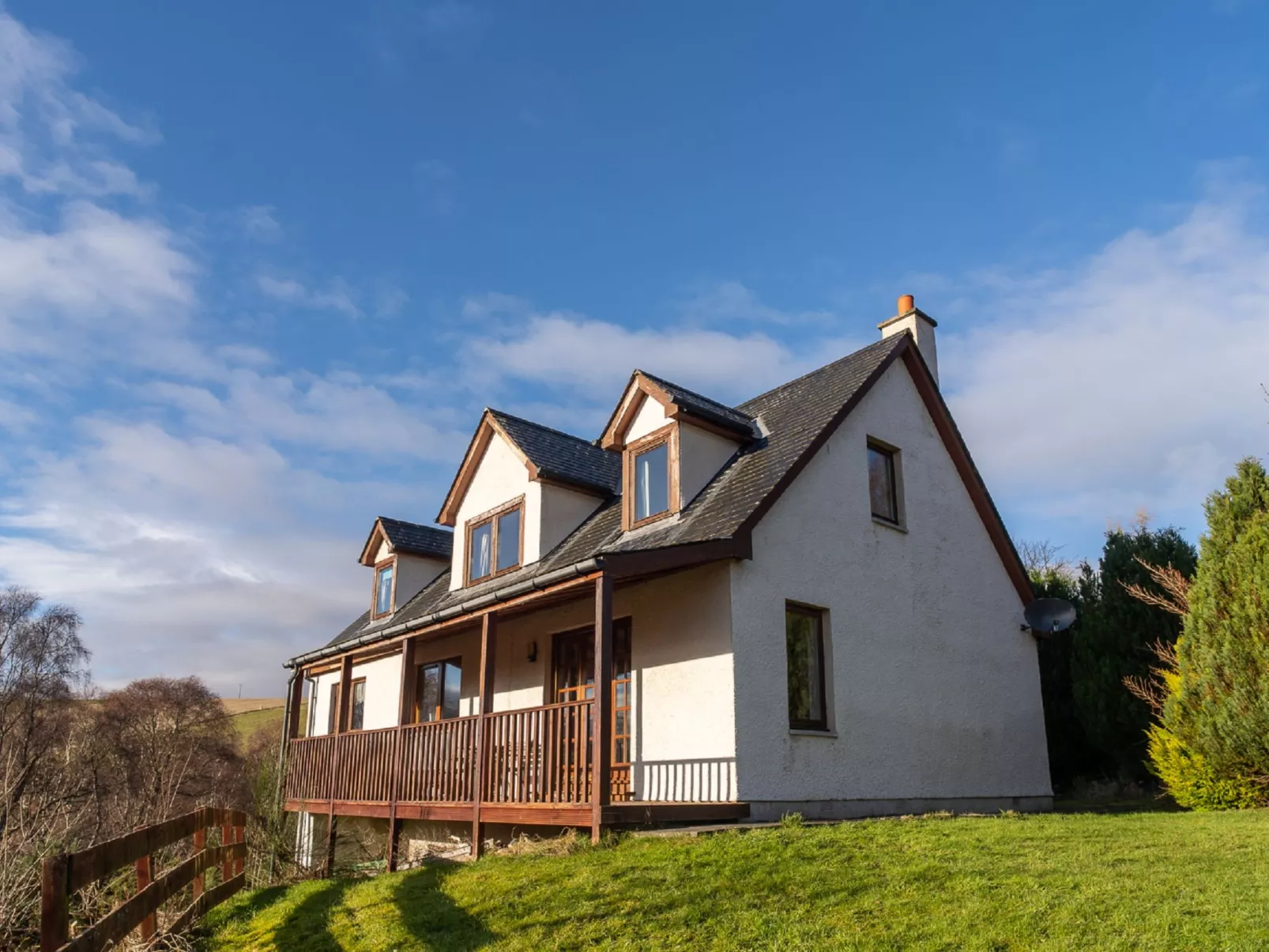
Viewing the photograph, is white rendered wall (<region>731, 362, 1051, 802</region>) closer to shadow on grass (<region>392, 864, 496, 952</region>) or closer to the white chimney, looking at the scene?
the white chimney

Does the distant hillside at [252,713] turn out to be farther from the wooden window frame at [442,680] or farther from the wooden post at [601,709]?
the wooden post at [601,709]

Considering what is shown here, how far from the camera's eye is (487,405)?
17.7m

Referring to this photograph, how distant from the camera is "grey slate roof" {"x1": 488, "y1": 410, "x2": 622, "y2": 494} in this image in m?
16.3

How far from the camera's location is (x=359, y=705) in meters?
22.0

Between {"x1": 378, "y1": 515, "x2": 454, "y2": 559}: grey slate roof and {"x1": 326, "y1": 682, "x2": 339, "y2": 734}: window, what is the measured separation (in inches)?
180

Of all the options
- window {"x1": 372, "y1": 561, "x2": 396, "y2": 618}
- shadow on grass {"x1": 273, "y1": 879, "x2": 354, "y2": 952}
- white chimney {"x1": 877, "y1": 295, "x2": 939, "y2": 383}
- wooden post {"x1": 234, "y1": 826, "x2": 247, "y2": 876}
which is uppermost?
white chimney {"x1": 877, "y1": 295, "x2": 939, "y2": 383}

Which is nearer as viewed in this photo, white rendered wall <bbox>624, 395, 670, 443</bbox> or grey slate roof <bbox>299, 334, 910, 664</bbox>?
grey slate roof <bbox>299, 334, 910, 664</bbox>

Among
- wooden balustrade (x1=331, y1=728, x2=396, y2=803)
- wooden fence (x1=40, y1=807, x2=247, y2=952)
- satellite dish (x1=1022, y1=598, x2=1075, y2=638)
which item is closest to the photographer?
wooden fence (x1=40, y1=807, x2=247, y2=952)

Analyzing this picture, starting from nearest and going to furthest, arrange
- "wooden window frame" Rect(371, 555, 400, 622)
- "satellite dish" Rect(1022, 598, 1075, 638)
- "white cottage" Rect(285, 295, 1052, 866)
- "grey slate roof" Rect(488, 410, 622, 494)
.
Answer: "white cottage" Rect(285, 295, 1052, 866)
"satellite dish" Rect(1022, 598, 1075, 638)
"grey slate roof" Rect(488, 410, 622, 494)
"wooden window frame" Rect(371, 555, 400, 622)

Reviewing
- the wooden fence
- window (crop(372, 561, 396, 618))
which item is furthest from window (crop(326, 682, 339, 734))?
the wooden fence

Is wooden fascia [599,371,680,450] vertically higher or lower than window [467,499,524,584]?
higher

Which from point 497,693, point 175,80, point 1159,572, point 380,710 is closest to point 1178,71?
point 1159,572

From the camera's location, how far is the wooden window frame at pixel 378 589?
2075cm

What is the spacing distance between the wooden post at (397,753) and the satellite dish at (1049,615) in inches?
416
